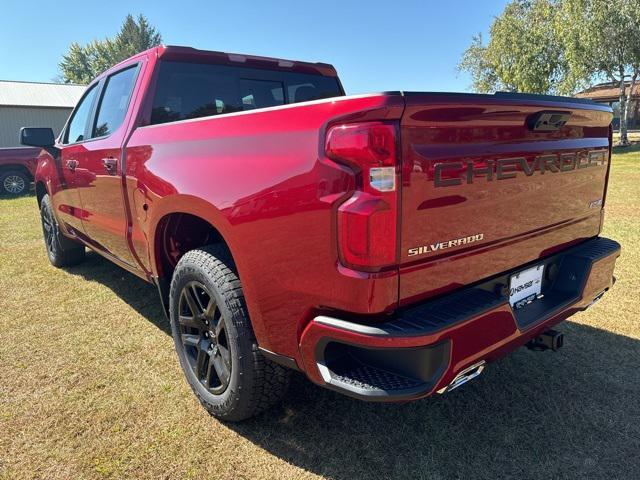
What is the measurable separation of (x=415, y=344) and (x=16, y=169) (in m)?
15.7

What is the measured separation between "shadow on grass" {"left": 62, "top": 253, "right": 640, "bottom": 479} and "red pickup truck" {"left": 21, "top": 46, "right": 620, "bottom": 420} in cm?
34

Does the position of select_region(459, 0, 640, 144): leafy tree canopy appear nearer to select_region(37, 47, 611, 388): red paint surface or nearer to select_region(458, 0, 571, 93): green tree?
select_region(458, 0, 571, 93): green tree

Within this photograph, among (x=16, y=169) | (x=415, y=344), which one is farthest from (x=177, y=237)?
(x=16, y=169)

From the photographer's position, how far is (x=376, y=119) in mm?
1494

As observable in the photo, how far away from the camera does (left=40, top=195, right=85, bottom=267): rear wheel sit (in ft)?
16.4

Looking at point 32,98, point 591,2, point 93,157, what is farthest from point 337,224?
point 32,98

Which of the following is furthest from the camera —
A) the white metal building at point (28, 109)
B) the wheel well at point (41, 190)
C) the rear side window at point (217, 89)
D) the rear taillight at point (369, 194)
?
the white metal building at point (28, 109)

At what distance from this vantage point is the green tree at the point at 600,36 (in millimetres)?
19891

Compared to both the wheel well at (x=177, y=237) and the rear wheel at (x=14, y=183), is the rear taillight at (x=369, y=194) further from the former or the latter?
the rear wheel at (x=14, y=183)

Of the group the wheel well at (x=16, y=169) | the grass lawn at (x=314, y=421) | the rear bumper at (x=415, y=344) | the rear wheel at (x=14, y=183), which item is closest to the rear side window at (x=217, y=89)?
the grass lawn at (x=314, y=421)

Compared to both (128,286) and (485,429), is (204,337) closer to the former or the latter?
(485,429)

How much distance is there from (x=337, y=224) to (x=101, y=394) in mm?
1978

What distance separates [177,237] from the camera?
2719 millimetres

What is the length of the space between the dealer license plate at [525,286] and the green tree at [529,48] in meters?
25.4
